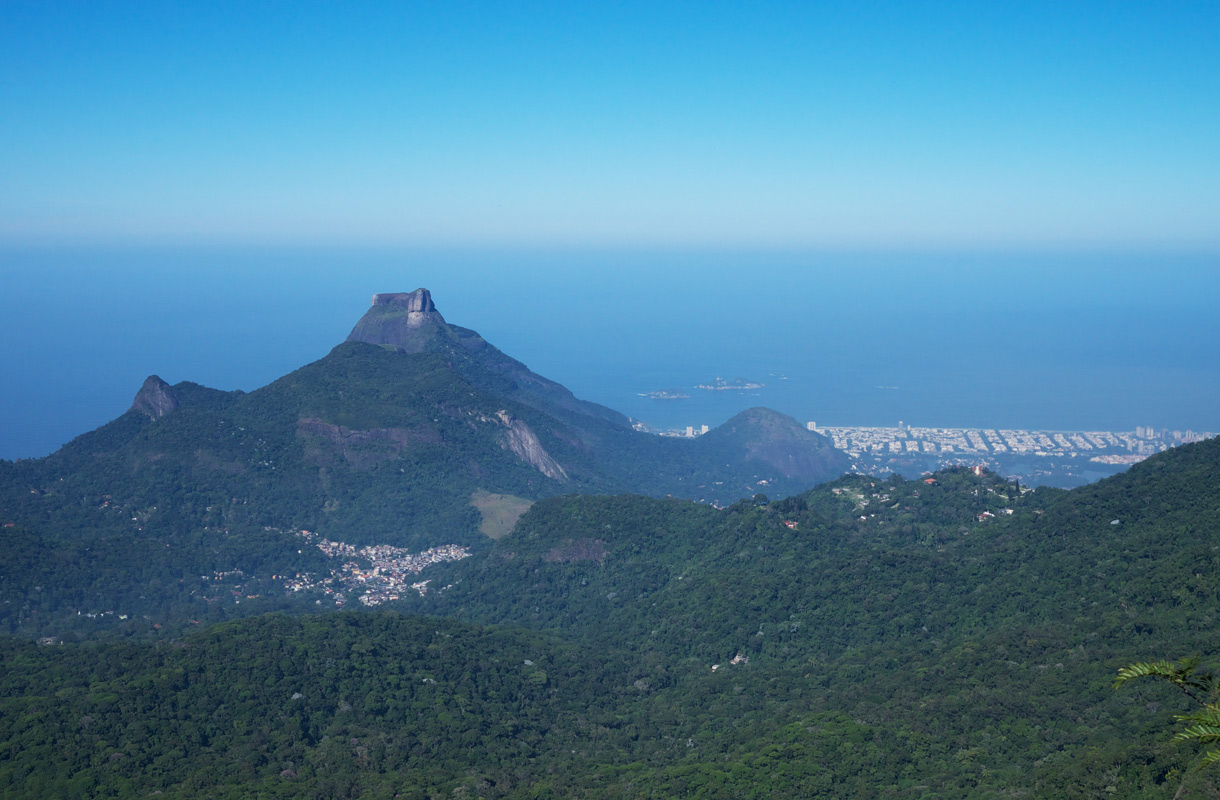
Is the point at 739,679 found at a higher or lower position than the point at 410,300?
lower

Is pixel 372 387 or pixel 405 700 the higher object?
pixel 372 387

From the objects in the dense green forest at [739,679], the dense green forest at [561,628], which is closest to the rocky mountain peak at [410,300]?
the dense green forest at [561,628]

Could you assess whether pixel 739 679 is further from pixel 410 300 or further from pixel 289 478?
pixel 410 300

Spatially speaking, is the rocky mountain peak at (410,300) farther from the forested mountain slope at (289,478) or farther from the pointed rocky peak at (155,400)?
the pointed rocky peak at (155,400)

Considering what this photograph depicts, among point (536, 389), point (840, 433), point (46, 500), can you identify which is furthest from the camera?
point (840, 433)

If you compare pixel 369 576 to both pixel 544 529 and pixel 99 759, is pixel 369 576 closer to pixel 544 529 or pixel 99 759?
pixel 544 529

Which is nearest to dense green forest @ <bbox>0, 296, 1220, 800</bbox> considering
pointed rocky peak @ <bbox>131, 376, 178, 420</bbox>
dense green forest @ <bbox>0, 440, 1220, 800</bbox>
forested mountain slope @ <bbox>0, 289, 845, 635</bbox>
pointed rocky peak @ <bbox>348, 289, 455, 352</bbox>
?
dense green forest @ <bbox>0, 440, 1220, 800</bbox>

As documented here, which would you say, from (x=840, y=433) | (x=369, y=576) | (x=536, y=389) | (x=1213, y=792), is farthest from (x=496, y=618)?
(x=840, y=433)

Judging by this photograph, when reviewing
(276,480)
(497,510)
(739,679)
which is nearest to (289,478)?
(276,480)
